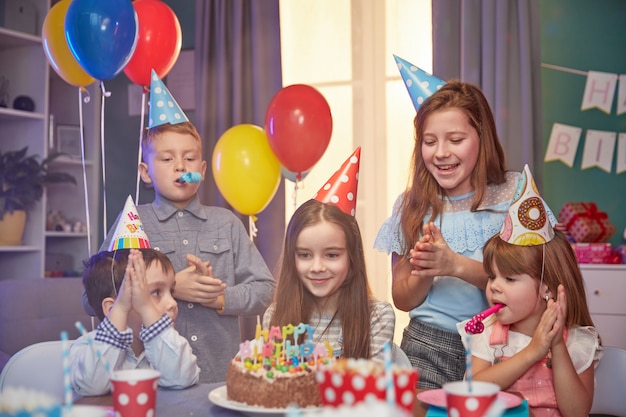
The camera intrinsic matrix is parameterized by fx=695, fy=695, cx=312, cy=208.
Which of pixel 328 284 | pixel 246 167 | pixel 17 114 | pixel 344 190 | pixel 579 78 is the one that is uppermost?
pixel 579 78

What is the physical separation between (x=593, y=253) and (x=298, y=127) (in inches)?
62.7

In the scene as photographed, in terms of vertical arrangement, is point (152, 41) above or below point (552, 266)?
above

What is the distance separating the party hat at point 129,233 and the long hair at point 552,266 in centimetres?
87

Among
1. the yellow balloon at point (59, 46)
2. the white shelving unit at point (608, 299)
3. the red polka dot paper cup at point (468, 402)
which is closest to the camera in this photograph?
the red polka dot paper cup at point (468, 402)

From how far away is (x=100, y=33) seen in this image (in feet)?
7.27

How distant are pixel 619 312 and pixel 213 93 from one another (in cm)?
236

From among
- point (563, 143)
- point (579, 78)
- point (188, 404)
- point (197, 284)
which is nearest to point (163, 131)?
point (197, 284)

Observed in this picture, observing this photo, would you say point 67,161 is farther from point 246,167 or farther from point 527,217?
point 527,217

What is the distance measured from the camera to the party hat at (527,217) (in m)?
1.60

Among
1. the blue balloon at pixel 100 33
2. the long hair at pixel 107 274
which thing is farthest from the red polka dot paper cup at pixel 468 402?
the blue balloon at pixel 100 33

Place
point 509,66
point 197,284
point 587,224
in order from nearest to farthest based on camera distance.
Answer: point 197,284 → point 587,224 → point 509,66

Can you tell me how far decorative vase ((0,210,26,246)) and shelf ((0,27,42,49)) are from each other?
947mm

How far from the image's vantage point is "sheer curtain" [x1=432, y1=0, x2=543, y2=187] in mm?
3395

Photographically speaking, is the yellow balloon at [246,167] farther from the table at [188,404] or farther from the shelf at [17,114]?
the shelf at [17,114]
